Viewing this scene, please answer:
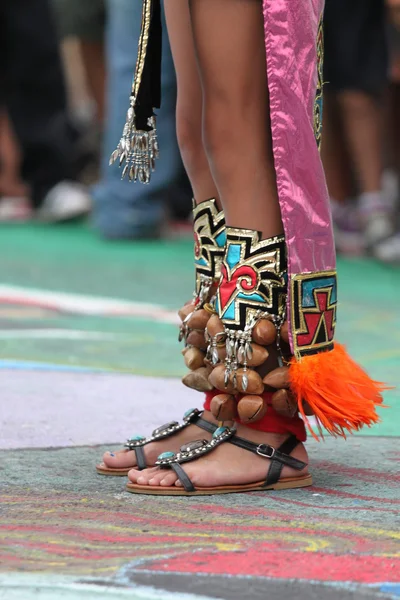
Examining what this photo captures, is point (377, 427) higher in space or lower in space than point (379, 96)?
lower

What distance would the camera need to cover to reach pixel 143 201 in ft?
18.1

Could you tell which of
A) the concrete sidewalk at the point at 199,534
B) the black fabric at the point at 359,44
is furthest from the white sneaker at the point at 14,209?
the concrete sidewalk at the point at 199,534

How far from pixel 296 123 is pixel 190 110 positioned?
23 centimetres

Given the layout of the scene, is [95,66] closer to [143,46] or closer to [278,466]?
[143,46]

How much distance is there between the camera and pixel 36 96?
6.57m

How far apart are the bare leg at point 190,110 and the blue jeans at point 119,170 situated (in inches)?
124

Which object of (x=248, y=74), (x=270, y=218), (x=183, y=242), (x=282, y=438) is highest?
(x=183, y=242)

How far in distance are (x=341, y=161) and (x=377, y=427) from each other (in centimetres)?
358

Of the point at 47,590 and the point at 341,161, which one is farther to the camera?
the point at 341,161

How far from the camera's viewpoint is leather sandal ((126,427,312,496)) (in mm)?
1889

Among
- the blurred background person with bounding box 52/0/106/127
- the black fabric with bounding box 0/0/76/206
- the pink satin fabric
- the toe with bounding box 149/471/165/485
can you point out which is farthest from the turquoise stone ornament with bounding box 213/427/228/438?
the blurred background person with bounding box 52/0/106/127

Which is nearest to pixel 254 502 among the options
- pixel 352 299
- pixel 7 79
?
pixel 352 299

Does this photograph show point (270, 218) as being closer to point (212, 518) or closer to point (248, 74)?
point (248, 74)

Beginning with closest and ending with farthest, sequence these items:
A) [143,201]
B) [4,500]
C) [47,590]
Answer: [47,590]
[4,500]
[143,201]
